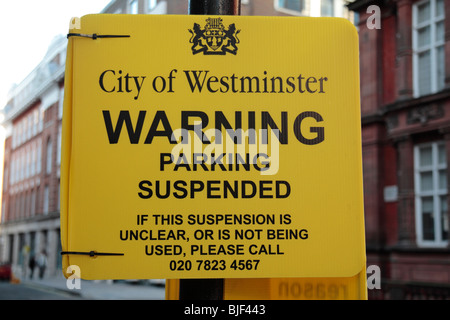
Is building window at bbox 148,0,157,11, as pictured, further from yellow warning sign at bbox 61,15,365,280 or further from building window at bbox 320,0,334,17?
building window at bbox 320,0,334,17

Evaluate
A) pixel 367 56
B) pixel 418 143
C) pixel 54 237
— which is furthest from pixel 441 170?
pixel 54 237

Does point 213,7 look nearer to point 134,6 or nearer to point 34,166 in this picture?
point 134,6

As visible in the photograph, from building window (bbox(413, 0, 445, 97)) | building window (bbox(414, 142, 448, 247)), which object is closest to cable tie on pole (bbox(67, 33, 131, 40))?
building window (bbox(414, 142, 448, 247))

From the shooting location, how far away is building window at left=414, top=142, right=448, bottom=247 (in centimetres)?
1620

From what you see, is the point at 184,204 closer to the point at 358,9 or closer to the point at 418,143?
the point at 418,143

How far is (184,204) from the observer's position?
2227 millimetres

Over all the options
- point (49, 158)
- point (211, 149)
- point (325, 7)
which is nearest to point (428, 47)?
point (325, 7)

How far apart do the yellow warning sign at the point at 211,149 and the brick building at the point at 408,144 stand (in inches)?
547

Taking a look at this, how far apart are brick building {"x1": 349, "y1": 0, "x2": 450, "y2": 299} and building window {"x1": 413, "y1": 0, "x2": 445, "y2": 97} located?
0.03 meters

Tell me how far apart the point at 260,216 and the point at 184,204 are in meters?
0.31

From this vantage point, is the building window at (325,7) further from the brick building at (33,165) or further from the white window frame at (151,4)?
the brick building at (33,165)

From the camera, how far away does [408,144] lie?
17.4 m

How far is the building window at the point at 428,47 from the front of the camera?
657 inches

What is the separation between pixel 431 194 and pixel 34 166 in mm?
40426
